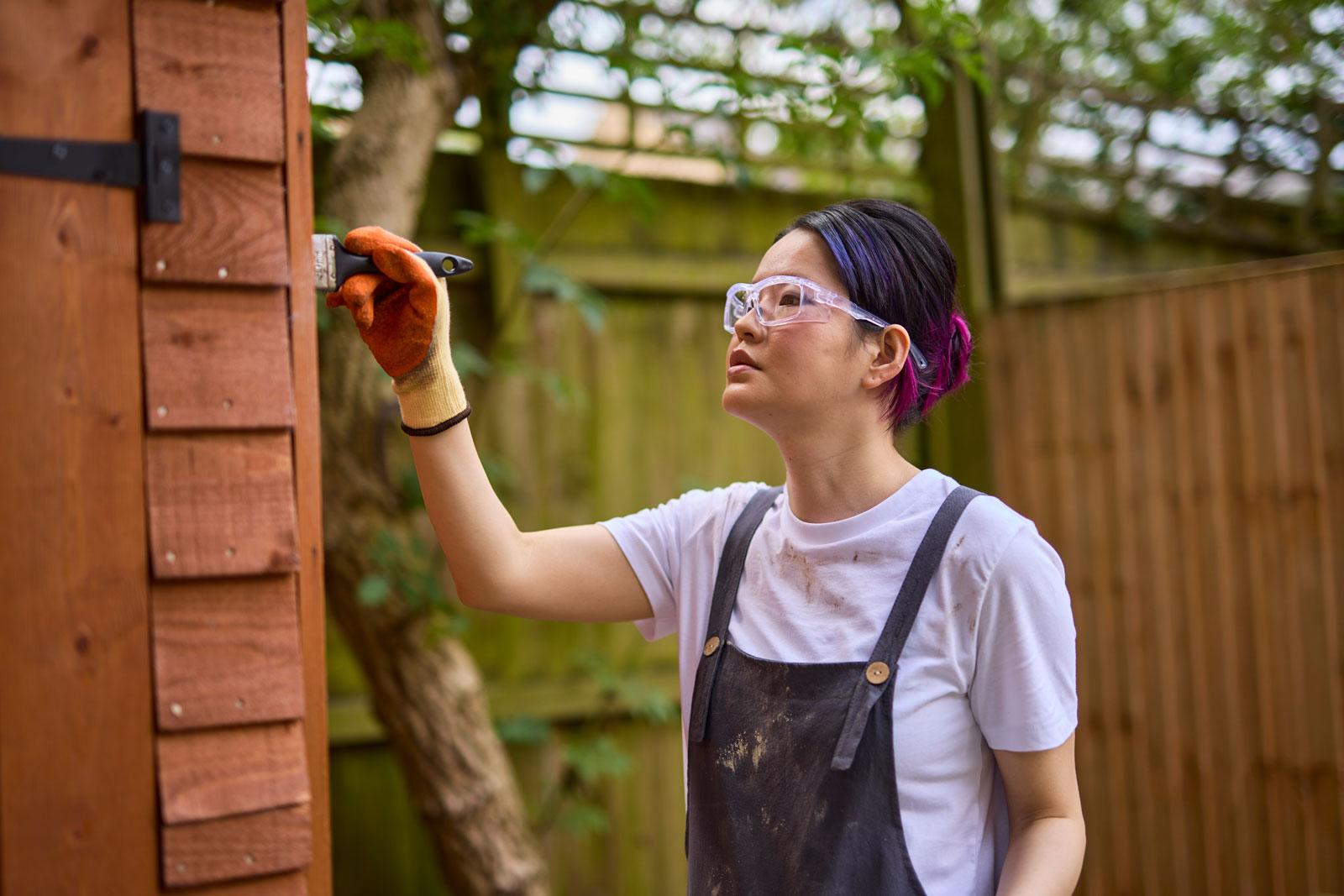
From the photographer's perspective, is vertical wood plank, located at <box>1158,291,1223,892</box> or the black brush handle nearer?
the black brush handle

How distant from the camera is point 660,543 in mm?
1723

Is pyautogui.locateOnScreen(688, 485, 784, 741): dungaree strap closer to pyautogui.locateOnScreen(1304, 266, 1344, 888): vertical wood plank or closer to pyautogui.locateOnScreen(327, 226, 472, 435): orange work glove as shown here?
pyautogui.locateOnScreen(327, 226, 472, 435): orange work glove

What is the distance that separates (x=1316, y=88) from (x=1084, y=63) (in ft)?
2.46

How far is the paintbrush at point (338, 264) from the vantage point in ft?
4.68

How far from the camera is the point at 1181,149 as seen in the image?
13.7 ft

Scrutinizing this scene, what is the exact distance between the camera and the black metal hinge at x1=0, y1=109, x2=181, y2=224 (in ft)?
4.04

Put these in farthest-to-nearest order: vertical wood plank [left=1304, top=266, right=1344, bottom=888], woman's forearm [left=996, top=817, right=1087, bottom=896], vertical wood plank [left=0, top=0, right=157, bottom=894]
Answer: vertical wood plank [left=1304, top=266, right=1344, bottom=888] → woman's forearm [left=996, top=817, right=1087, bottom=896] → vertical wood plank [left=0, top=0, right=157, bottom=894]

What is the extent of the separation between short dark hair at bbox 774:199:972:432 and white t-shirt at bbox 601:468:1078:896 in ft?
0.49

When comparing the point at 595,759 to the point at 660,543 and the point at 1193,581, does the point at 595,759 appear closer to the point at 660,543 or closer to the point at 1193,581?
A: the point at 660,543

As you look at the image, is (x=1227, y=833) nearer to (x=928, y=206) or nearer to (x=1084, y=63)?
(x=928, y=206)

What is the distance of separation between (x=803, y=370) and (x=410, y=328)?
20.2 inches

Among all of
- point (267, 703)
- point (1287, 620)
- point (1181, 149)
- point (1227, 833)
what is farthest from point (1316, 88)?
point (267, 703)

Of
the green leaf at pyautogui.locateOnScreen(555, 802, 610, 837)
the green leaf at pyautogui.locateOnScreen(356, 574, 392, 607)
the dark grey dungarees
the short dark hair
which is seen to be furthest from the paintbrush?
the green leaf at pyautogui.locateOnScreen(555, 802, 610, 837)

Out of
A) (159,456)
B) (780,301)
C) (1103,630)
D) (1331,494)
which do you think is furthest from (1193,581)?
(159,456)
